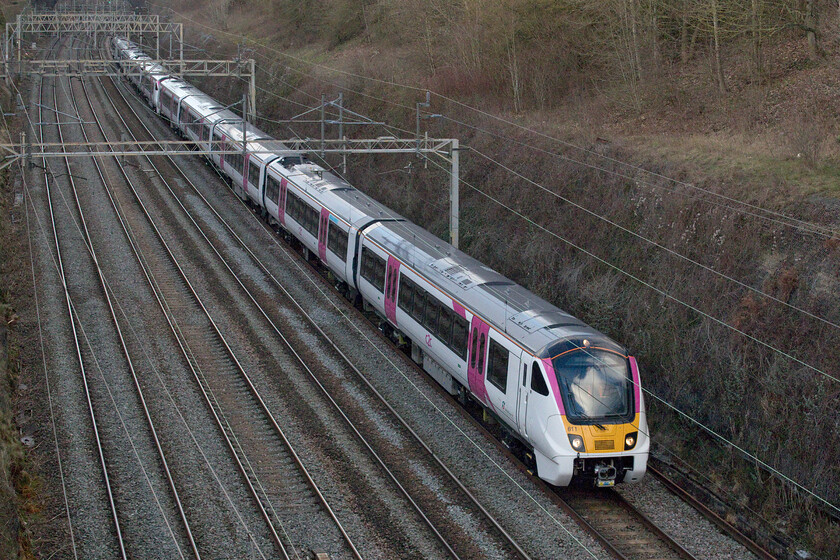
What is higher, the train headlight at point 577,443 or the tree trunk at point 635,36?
the tree trunk at point 635,36

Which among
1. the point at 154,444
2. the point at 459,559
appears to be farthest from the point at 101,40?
the point at 459,559

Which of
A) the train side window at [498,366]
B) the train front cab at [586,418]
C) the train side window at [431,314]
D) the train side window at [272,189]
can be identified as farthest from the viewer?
the train side window at [272,189]

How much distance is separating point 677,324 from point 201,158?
24.8 metres

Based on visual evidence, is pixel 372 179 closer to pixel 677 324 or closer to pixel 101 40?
pixel 677 324

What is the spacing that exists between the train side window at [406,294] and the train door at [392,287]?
0.26 meters

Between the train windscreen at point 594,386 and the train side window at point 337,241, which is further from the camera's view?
the train side window at point 337,241

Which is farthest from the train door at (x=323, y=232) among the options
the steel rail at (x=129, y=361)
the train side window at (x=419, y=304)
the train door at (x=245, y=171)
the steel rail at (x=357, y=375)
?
the train door at (x=245, y=171)

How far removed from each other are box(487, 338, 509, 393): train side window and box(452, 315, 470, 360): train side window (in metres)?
0.90

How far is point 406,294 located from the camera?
17156mm

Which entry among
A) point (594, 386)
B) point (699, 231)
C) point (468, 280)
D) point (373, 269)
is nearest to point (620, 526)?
point (594, 386)

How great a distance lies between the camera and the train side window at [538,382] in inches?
496

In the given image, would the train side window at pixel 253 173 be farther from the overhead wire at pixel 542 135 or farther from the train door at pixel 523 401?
the train door at pixel 523 401

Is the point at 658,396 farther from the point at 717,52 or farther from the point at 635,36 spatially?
the point at 635,36

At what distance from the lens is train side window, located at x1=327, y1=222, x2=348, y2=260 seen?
20.5 m
